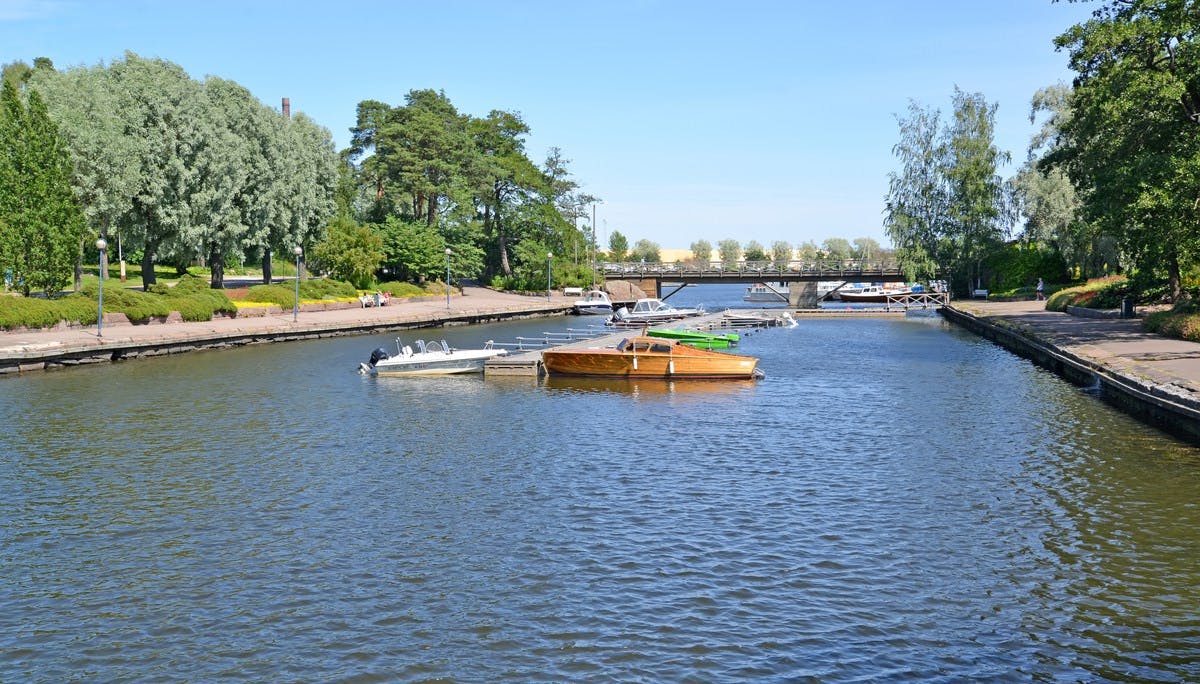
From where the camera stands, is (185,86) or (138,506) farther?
(185,86)

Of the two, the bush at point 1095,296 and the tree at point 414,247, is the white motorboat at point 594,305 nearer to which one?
the tree at point 414,247

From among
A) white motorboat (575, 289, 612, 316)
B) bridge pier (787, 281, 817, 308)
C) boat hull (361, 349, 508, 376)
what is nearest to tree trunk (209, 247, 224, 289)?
white motorboat (575, 289, 612, 316)

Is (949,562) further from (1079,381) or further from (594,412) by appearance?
(1079,381)

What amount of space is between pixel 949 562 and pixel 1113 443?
14063 mm

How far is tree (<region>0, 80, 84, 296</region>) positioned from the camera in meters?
59.8

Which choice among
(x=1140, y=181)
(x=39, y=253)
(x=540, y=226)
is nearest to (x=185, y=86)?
(x=39, y=253)

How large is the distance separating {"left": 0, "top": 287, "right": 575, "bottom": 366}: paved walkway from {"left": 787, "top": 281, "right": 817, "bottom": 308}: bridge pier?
83.2 ft

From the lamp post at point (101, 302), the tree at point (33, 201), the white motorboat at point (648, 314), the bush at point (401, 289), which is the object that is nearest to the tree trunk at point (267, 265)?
the bush at point (401, 289)

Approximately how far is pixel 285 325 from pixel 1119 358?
51.5m

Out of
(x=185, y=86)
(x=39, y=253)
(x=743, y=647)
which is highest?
(x=185, y=86)

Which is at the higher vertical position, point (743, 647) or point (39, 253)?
point (39, 253)

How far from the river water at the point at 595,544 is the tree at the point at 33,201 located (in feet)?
94.7

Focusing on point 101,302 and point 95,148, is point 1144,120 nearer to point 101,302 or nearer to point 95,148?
point 101,302

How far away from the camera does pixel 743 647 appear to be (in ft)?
47.9
